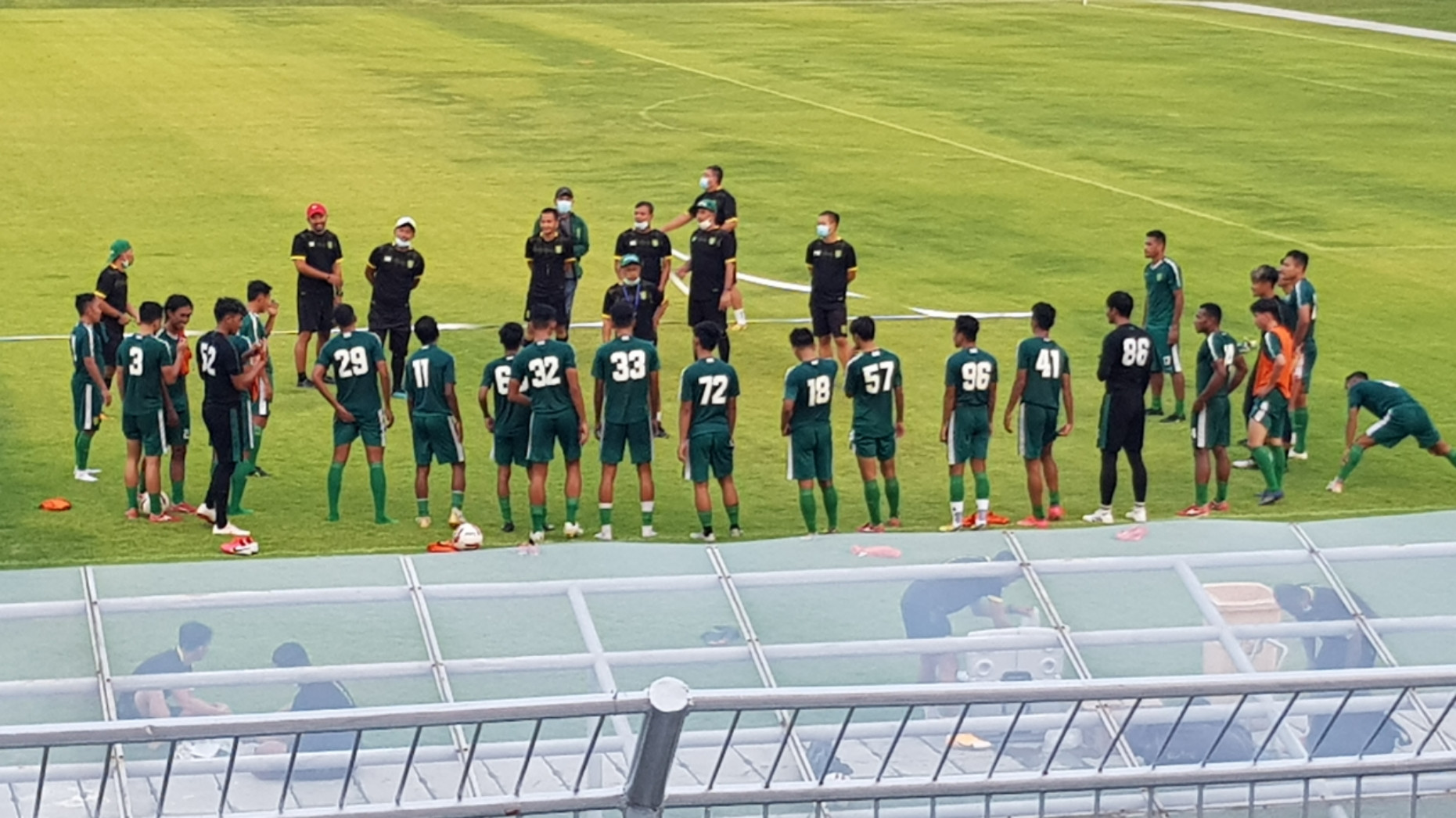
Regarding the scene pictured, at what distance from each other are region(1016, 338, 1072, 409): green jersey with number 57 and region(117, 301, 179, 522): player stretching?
5.87 meters

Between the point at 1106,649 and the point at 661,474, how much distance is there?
7.98 metres

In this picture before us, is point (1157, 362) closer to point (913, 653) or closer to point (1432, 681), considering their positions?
point (913, 653)

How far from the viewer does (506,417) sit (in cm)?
1412

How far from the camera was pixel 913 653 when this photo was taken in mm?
8047

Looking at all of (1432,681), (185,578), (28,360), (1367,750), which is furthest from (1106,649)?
(28,360)

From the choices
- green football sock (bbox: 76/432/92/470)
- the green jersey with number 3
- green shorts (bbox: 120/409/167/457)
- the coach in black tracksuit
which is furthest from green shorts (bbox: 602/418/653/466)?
green football sock (bbox: 76/432/92/470)

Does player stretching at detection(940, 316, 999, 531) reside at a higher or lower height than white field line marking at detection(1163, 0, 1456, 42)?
lower

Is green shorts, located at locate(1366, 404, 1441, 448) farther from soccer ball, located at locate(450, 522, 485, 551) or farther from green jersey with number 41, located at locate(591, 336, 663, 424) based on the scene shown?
soccer ball, located at locate(450, 522, 485, 551)

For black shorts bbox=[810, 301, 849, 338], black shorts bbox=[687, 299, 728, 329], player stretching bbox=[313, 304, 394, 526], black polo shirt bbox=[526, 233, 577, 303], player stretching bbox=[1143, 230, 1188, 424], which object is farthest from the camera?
black shorts bbox=[687, 299, 728, 329]

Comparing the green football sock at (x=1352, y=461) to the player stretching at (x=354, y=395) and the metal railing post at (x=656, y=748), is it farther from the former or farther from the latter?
the metal railing post at (x=656, y=748)


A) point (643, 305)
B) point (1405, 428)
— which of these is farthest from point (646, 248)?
point (1405, 428)

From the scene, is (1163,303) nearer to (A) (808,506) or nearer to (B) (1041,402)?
(B) (1041,402)

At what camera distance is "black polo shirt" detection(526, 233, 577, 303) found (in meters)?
17.7

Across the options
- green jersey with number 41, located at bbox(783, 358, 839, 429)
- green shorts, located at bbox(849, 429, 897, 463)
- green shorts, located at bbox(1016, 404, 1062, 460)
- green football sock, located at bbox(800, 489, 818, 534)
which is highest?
green jersey with number 41, located at bbox(783, 358, 839, 429)
